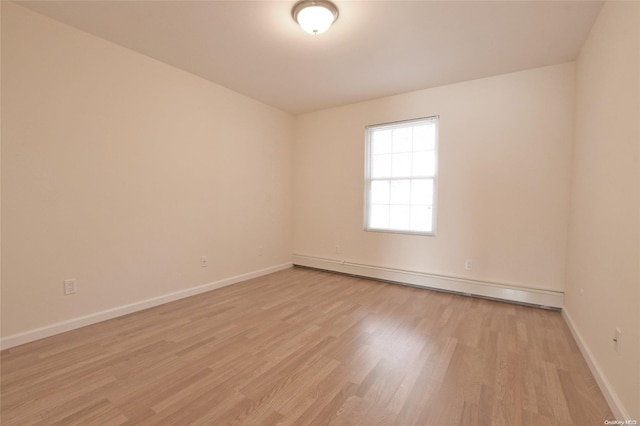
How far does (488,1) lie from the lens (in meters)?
2.00

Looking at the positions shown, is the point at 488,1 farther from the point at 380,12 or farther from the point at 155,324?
the point at 155,324

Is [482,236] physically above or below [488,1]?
below

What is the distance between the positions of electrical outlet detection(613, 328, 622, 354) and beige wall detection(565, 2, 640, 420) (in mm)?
34

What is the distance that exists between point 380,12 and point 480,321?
114 inches

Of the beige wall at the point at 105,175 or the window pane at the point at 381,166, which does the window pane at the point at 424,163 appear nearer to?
the window pane at the point at 381,166

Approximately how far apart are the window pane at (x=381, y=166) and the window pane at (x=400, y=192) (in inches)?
7.7

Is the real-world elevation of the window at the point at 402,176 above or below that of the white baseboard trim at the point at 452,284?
above

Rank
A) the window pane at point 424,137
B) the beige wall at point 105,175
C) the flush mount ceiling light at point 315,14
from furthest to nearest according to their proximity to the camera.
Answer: the window pane at point 424,137
the beige wall at point 105,175
the flush mount ceiling light at point 315,14

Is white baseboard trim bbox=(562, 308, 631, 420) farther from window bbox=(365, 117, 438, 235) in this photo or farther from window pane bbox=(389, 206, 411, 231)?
window pane bbox=(389, 206, 411, 231)

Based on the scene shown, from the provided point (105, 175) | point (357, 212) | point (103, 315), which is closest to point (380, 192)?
point (357, 212)

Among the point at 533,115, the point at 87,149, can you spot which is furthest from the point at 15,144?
the point at 533,115

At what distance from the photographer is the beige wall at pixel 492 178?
9.55 feet

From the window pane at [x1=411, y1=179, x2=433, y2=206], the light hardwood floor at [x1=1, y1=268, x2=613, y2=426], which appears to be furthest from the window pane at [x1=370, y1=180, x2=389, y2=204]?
the light hardwood floor at [x1=1, y1=268, x2=613, y2=426]

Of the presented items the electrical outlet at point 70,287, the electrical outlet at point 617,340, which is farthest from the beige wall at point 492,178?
the electrical outlet at point 70,287
